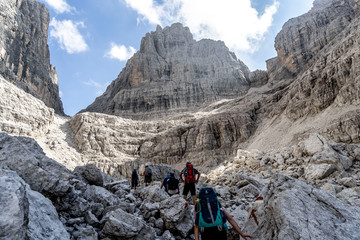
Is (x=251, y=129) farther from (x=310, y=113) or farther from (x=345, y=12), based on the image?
(x=345, y=12)

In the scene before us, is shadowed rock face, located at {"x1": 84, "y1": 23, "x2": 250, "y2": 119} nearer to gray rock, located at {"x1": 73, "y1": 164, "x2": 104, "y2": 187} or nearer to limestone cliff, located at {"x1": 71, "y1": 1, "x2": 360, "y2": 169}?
limestone cliff, located at {"x1": 71, "y1": 1, "x2": 360, "y2": 169}

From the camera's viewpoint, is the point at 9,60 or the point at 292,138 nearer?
the point at 292,138

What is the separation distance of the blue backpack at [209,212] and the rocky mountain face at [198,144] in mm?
1028

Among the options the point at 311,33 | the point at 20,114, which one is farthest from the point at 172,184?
the point at 311,33

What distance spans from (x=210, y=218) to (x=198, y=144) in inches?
1695

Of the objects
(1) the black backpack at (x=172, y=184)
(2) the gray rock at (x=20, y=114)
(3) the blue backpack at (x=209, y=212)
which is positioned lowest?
(1) the black backpack at (x=172, y=184)

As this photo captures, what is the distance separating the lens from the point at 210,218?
3824mm

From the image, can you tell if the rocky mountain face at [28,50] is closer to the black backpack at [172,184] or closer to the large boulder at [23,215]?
the black backpack at [172,184]

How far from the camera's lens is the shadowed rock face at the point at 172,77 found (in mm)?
80125

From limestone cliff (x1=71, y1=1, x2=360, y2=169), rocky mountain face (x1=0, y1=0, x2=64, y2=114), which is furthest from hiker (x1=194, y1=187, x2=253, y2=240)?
rocky mountain face (x1=0, y1=0, x2=64, y2=114)

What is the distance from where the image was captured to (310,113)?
1390 inches

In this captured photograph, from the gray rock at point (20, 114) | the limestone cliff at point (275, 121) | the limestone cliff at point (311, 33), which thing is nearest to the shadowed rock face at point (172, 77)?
the limestone cliff at point (275, 121)

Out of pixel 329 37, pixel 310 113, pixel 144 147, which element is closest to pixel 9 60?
pixel 144 147

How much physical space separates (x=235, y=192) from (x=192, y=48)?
103 metres
